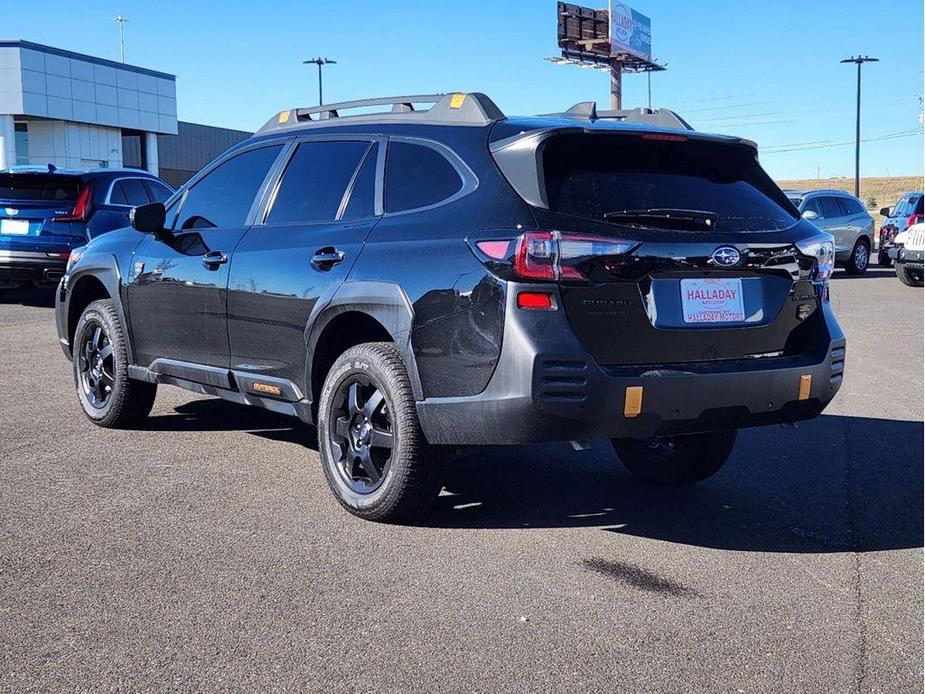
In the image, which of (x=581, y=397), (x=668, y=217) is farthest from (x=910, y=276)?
(x=581, y=397)

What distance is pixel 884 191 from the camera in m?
114

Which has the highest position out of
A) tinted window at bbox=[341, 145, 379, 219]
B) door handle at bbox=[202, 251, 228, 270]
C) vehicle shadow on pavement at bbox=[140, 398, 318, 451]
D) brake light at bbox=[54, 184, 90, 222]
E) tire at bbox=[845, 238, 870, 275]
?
brake light at bbox=[54, 184, 90, 222]

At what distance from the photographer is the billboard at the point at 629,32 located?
65.1m

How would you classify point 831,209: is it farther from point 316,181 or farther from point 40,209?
point 316,181

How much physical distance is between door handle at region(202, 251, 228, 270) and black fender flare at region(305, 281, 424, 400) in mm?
945

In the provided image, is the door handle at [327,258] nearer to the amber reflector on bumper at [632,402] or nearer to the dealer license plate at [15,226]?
the amber reflector on bumper at [632,402]

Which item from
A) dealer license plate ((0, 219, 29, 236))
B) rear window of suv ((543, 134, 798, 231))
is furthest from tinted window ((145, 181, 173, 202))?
rear window of suv ((543, 134, 798, 231))

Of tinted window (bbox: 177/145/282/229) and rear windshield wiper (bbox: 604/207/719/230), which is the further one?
tinted window (bbox: 177/145/282/229)

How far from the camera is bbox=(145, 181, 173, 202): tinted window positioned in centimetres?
1515

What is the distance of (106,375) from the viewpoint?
23.0 feet

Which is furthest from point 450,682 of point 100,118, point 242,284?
point 100,118

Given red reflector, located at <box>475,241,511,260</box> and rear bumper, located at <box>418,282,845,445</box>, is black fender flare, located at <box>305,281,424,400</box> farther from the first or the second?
red reflector, located at <box>475,241,511,260</box>

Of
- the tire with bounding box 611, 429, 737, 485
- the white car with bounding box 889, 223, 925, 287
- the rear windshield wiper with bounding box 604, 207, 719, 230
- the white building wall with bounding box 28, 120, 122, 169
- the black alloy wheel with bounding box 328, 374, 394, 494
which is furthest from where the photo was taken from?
the white building wall with bounding box 28, 120, 122, 169

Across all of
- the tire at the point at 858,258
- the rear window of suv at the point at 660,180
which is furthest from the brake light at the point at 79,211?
the tire at the point at 858,258
